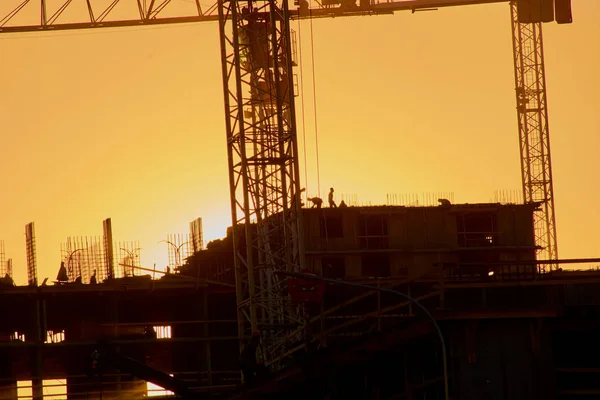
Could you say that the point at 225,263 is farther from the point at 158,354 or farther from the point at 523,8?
the point at 523,8

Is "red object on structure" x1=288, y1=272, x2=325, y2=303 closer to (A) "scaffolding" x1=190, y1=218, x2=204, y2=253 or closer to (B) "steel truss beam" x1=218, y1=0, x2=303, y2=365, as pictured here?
(B) "steel truss beam" x1=218, y1=0, x2=303, y2=365

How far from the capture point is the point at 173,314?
8281cm

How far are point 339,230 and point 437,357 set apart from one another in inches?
1537

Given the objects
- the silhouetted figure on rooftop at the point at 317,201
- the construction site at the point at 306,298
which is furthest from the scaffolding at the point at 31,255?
the silhouetted figure on rooftop at the point at 317,201

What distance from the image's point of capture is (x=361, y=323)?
62.1 meters

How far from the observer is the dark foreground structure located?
4881cm

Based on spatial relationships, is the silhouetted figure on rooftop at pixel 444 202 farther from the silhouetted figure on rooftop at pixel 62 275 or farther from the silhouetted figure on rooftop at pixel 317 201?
the silhouetted figure on rooftop at pixel 62 275

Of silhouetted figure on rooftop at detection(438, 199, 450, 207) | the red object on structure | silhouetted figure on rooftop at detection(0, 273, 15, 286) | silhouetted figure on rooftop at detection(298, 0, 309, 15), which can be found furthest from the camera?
silhouetted figure on rooftop at detection(438, 199, 450, 207)

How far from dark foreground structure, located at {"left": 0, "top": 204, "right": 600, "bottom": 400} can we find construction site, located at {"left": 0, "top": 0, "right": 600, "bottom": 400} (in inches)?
2.9

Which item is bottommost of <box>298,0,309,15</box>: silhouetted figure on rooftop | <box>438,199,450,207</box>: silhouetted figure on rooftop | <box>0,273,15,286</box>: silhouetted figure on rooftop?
<box>0,273,15,286</box>: silhouetted figure on rooftop

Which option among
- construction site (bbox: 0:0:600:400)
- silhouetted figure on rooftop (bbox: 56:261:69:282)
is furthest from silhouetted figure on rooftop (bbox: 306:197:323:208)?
silhouetted figure on rooftop (bbox: 56:261:69:282)

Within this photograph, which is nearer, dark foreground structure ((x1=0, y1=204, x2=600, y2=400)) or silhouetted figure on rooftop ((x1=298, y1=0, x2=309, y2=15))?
dark foreground structure ((x1=0, y1=204, x2=600, y2=400))

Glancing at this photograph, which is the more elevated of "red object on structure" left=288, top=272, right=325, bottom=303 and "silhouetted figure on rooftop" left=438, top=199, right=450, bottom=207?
"silhouetted figure on rooftop" left=438, top=199, right=450, bottom=207

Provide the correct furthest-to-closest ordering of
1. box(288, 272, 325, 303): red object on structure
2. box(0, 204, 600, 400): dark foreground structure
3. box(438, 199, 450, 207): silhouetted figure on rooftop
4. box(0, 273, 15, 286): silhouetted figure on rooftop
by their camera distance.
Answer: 1. box(438, 199, 450, 207): silhouetted figure on rooftop
2. box(0, 273, 15, 286): silhouetted figure on rooftop
3. box(288, 272, 325, 303): red object on structure
4. box(0, 204, 600, 400): dark foreground structure
